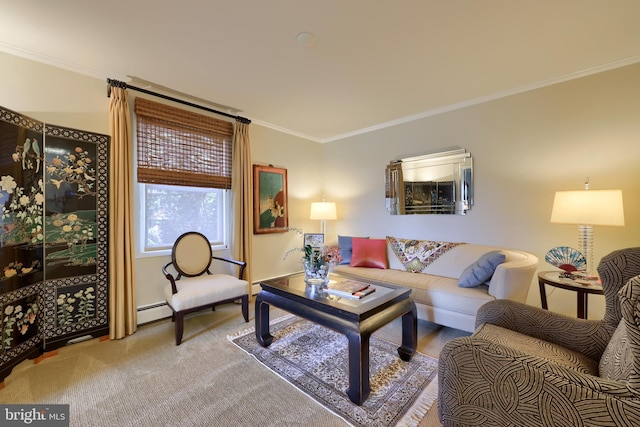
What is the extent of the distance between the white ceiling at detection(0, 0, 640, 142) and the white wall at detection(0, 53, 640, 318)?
187 mm

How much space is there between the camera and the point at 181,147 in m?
3.08

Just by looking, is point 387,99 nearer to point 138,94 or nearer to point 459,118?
point 459,118

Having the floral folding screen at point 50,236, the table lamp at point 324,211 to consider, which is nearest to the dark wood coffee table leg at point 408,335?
the table lamp at point 324,211

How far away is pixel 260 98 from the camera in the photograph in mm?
3098

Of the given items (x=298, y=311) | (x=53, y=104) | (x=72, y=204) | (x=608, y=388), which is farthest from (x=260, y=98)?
(x=608, y=388)

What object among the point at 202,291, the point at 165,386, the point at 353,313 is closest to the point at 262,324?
the point at 202,291

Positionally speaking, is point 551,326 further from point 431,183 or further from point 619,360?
point 431,183

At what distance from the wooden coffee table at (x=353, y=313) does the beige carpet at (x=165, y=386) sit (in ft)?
0.85

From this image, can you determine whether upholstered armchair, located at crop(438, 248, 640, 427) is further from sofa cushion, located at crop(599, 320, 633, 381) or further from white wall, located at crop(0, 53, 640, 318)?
white wall, located at crop(0, 53, 640, 318)

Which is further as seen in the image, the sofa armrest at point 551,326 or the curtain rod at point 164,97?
the curtain rod at point 164,97

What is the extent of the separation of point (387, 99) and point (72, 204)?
3449mm

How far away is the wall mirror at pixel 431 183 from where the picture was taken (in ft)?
10.6

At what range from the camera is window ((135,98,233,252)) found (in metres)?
2.85

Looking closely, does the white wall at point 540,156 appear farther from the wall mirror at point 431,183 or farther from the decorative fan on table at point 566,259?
the decorative fan on table at point 566,259
